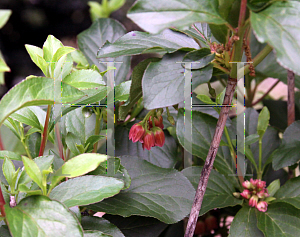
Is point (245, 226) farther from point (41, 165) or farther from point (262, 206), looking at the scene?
point (41, 165)

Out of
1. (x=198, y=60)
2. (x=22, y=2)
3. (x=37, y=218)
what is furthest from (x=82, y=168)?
(x=22, y=2)

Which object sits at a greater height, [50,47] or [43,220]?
[50,47]

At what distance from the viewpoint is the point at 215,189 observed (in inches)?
18.8

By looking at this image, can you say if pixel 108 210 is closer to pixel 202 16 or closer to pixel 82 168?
pixel 82 168

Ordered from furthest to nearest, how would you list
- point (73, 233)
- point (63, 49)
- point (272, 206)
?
point (272, 206), point (63, 49), point (73, 233)

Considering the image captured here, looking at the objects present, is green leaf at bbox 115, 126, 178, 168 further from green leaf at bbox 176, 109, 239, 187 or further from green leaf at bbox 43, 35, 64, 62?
green leaf at bbox 43, 35, 64, 62

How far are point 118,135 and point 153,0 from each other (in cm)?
31

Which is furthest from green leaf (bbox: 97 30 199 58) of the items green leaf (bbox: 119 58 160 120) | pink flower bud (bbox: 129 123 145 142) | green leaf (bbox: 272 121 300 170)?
green leaf (bbox: 272 121 300 170)

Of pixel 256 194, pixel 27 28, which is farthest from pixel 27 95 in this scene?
pixel 27 28

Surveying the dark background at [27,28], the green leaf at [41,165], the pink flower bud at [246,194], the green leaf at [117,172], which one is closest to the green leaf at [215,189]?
the pink flower bud at [246,194]

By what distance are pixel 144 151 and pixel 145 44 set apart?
0.73 feet

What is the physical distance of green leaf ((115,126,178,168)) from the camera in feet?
1.71

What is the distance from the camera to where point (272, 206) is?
18.3 inches

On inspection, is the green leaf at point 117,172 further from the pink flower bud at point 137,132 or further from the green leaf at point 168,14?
the green leaf at point 168,14
